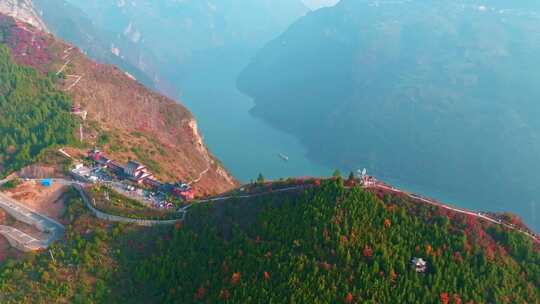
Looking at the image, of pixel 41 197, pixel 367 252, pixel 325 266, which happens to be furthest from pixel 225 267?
pixel 41 197

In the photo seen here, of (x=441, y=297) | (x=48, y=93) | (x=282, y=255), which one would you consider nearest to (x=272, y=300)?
(x=282, y=255)

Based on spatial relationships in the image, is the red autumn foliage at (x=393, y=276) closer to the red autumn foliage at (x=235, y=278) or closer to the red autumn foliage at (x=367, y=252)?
the red autumn foliage at (x=367, y=252)

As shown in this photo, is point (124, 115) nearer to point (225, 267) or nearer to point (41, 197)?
point (41, 197)

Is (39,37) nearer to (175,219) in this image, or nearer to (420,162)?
(175,219)

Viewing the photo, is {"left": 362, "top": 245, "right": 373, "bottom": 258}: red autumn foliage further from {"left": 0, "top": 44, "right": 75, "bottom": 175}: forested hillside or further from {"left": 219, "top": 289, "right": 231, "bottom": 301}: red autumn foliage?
{"left": 0, "top": 44, "right": 75, "bottom": 175}: forested hillside

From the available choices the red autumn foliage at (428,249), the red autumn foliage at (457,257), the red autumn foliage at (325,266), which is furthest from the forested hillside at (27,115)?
the red autumn foliage at (457,257)

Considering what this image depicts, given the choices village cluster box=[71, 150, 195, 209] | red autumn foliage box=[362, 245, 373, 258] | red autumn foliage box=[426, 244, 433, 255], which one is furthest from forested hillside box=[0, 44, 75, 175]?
red autumn foliage box=[426, 244, 433, 255]
